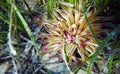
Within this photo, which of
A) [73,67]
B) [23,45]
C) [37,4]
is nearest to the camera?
[73,67]

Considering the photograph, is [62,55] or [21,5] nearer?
[62,55]

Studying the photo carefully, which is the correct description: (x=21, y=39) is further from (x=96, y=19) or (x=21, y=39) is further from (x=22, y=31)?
(x=96, y=19)

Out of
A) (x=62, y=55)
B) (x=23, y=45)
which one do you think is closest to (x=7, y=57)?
(x=23, y=45)

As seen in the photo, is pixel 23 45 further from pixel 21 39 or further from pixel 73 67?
pixel 73 67

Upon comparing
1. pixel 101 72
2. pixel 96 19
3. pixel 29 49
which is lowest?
pixel 101 72

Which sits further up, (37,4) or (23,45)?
(37,4)

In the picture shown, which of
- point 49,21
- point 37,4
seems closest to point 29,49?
point 49,21

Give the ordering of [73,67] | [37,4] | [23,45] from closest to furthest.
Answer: [73,67] < [23,45] < [37,4]
